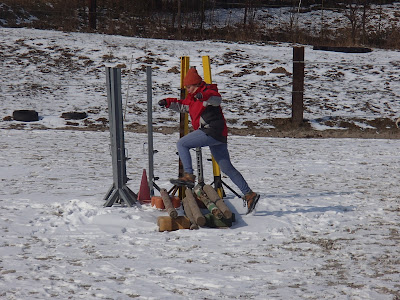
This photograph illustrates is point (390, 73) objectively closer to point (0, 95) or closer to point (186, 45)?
point (186, 45)

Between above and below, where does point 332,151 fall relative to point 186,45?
below

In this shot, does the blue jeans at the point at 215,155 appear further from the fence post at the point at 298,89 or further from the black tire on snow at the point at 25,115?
the black tire on snow at the point at 25,115

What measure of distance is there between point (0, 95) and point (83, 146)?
20.5 ft

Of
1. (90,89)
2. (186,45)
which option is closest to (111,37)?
(186,45)

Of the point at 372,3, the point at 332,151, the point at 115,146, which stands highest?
the point at 372,3

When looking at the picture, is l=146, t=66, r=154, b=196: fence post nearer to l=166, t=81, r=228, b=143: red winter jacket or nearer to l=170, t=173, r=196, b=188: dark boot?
l=166, t=81, r=228, b=143: red winter jacket

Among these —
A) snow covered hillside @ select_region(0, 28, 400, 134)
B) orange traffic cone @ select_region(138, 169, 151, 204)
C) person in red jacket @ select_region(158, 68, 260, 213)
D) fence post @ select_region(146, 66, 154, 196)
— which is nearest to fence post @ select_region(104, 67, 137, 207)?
orange traffic cone @ select_region(138, 169, 151, 204)

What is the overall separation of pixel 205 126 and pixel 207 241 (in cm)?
146

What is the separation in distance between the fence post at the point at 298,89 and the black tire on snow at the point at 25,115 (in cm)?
735

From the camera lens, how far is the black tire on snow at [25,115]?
1560 centimetres

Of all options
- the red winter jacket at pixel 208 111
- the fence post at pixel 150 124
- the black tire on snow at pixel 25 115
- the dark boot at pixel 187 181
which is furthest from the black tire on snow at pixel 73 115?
the dark boot at pixel 187 181

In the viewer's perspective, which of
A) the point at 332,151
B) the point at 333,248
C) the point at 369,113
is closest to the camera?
the point at 333,248

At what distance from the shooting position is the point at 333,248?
5.60 m

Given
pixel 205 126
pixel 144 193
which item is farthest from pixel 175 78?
pixel 205 126
